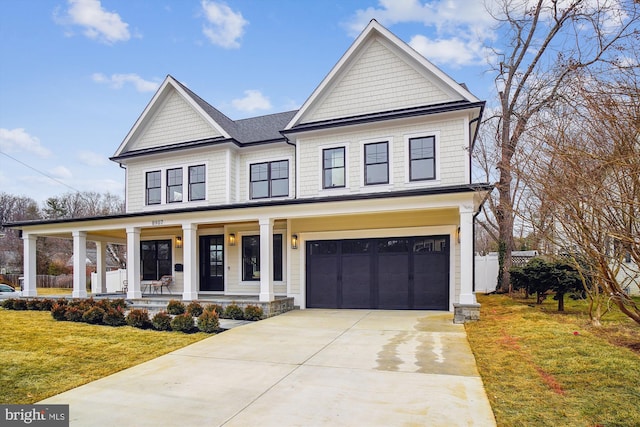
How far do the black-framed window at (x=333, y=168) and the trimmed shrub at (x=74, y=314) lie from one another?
795 centimetres

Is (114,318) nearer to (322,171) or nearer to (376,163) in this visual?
(322,171)

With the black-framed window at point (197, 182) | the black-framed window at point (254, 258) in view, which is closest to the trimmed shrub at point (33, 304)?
the black-framed window at point (197, 182)

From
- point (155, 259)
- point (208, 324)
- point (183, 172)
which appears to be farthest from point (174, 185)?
point (208, 324)

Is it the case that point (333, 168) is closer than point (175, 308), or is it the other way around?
point (175, 308)

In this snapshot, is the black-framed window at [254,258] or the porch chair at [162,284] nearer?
the black-framed window at [254,258]

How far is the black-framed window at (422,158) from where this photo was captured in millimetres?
12047

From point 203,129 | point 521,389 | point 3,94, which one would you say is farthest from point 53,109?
point 521,389

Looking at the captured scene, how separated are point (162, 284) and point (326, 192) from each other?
25.1ft

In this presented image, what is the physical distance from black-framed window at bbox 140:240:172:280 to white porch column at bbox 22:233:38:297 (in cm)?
396

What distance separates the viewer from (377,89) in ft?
42.2

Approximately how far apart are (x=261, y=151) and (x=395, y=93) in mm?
5248

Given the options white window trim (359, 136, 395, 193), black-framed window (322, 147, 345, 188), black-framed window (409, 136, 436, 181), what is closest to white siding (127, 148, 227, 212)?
black-framed window (322, 147, 345, 188)

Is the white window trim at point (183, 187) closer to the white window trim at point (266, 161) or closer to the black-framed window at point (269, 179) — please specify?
the white window trim at point (266, 161)

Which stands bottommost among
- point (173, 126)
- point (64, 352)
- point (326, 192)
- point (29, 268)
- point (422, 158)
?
point (64, 352)
